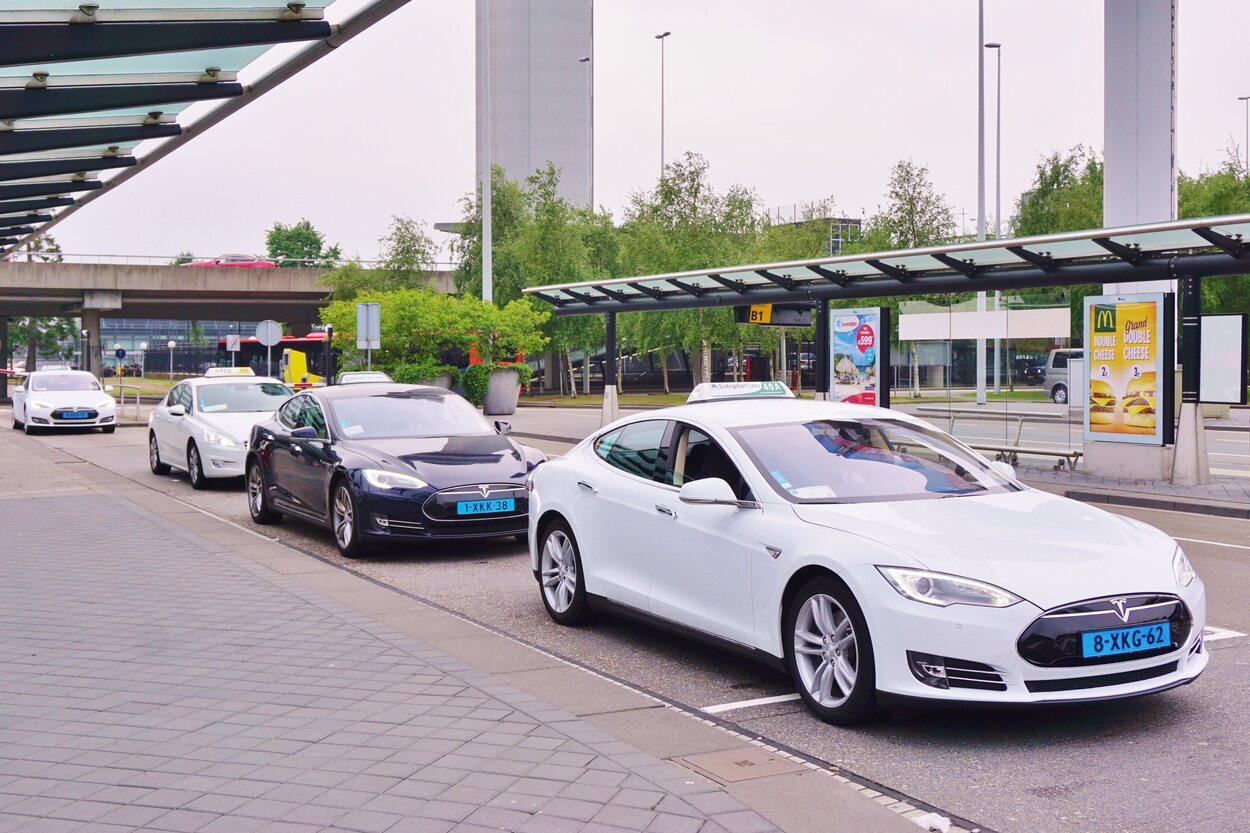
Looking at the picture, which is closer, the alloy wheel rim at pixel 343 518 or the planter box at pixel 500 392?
the alloy wheel rim at pixel 343 518

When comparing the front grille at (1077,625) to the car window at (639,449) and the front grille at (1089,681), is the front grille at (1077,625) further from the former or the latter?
the car window at (639,449)

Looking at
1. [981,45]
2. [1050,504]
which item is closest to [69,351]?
[981,45]

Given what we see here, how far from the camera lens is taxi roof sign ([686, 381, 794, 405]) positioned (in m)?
7.68

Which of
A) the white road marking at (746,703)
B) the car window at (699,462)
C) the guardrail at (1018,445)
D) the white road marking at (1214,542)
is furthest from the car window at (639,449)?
the guardrail at (1018,445)

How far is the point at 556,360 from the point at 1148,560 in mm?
59715

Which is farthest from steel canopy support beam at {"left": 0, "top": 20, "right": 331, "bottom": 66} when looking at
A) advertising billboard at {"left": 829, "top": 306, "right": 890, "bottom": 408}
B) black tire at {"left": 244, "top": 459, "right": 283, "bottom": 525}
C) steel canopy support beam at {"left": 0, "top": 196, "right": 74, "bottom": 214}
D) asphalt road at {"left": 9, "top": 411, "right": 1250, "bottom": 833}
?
steel canopy support beam at {"left": 0, "top": 196, "right": 74, "bottom": 214}

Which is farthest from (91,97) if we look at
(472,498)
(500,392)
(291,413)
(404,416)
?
(500,392)

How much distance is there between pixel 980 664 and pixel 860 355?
1625 centimetres

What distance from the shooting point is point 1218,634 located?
7.41m

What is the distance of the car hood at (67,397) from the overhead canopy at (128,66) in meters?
10.9

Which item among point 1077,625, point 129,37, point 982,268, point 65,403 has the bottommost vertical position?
point 1077,625

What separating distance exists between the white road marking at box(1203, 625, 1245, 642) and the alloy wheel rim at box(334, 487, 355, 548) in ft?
22.0

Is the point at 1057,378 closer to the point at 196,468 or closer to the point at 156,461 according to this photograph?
the point at 196,468

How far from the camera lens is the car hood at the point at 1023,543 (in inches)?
205
